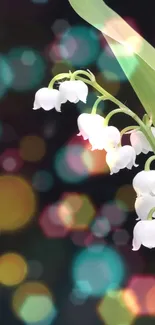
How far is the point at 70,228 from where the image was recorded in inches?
49.1

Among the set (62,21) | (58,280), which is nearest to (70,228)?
(58,280)

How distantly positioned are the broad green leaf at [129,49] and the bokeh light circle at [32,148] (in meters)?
0.68

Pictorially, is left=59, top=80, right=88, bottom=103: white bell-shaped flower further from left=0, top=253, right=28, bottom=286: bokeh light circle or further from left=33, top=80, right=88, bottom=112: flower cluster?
left=0, top=253, right=28, bottom=286: bokeh light circle

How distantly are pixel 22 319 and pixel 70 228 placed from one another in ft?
0.84

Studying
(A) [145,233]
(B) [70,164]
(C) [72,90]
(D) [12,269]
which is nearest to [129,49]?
(C) [72,90]

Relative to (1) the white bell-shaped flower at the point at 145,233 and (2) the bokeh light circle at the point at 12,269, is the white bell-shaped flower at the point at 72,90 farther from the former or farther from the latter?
(2) the bokeh light circle at the point at 12,269

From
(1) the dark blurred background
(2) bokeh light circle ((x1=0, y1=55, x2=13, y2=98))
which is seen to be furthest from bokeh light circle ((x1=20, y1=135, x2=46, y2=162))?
(2) bokeh light circle ((x1=0, y1=55, x2=13, y2=98))

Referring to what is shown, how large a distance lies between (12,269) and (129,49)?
2.71 feet

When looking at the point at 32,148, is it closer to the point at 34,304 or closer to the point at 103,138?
the point at 34,304

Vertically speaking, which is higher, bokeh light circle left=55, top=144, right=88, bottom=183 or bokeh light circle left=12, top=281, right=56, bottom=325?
bokeh light circle left=55, top=144, right=88, bottom=183

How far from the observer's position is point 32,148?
4.10 ft

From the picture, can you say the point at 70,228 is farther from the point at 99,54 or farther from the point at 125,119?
the point at 99,54

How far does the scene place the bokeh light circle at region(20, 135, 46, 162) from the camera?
4.09 ft

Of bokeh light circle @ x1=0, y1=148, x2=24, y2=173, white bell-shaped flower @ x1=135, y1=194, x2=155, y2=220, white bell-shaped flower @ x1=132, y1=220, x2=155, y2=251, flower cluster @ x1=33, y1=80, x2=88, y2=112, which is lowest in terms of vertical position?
bokeh light circle @ x1=0, y1=148, x2=24, y2=173
